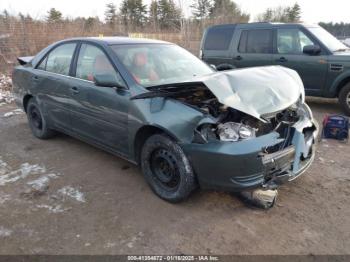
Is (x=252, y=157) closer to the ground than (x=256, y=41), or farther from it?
closer to the ground

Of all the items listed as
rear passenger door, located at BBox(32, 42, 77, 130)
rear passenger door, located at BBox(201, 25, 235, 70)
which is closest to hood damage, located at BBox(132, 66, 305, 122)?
rear passenger door, located at BBox(32, 42, 77, 130)

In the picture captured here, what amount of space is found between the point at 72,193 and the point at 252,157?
2073 mm

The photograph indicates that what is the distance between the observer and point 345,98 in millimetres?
6477

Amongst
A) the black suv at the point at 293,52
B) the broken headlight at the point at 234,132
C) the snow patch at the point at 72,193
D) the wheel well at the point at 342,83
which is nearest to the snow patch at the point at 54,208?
the snow patch at the point at 72,193

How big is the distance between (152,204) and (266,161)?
127 centimetres

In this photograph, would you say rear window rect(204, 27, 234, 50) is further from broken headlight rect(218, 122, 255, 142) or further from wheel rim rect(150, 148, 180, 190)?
broken headlight rect(218, 122, 255, 142)

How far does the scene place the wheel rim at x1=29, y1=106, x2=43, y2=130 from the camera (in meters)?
5.28

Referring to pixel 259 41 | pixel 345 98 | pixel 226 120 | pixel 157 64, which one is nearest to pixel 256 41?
pixel 259 41

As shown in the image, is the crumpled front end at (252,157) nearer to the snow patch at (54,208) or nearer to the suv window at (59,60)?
the snow patch at (54,208)

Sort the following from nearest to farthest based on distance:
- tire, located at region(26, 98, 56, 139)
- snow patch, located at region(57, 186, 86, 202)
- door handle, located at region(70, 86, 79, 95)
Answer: snow patch, located at region(57, 186, 86, 202) → door handle, located at region(70, 86, 79, 95) → tire, located at region(26, 98, 56, 139)

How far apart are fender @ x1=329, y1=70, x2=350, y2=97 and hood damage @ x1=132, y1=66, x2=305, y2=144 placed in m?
3.58

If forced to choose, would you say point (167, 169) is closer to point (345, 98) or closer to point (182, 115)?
point (182, 115)

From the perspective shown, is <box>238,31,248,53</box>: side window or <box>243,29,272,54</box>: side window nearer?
<box>243,29,272,54</box>: side window

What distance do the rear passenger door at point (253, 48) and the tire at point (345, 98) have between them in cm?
171
